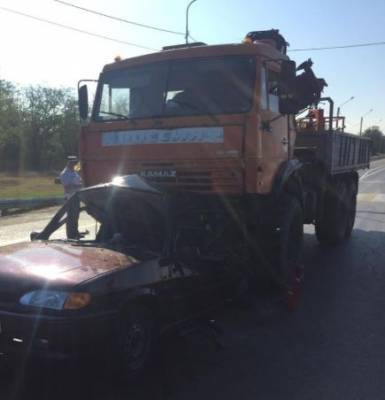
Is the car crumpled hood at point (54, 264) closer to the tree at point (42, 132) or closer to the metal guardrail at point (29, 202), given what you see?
the metal guardrail at point (29, 202)

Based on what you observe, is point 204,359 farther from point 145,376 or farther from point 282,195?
point 282,195

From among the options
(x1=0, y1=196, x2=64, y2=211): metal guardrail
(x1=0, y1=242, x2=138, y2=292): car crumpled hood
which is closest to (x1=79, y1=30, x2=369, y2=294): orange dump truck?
(x1=0, y1=242, x2=138, y2=292): car crumpled hood

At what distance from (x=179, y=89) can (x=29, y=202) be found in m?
12.4

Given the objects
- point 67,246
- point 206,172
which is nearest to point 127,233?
point 67,246

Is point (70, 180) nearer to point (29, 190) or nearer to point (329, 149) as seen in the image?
A: point (329, 149)

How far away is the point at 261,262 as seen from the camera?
6309 millimetres

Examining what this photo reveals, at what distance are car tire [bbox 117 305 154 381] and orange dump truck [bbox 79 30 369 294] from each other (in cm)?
211

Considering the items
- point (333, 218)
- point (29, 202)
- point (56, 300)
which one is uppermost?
point (56, 300)

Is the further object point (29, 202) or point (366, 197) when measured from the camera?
point (366, 197)

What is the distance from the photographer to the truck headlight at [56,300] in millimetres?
3609

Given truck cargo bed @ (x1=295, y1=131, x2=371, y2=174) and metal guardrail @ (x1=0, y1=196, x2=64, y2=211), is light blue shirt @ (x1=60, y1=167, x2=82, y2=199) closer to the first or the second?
metal guardrail @ (x1=0, y1=196, x2=64, y2=211)

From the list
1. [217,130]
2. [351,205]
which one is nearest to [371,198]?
[351,205]

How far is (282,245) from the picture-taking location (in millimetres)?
6512

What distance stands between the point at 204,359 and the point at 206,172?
2311 mm
